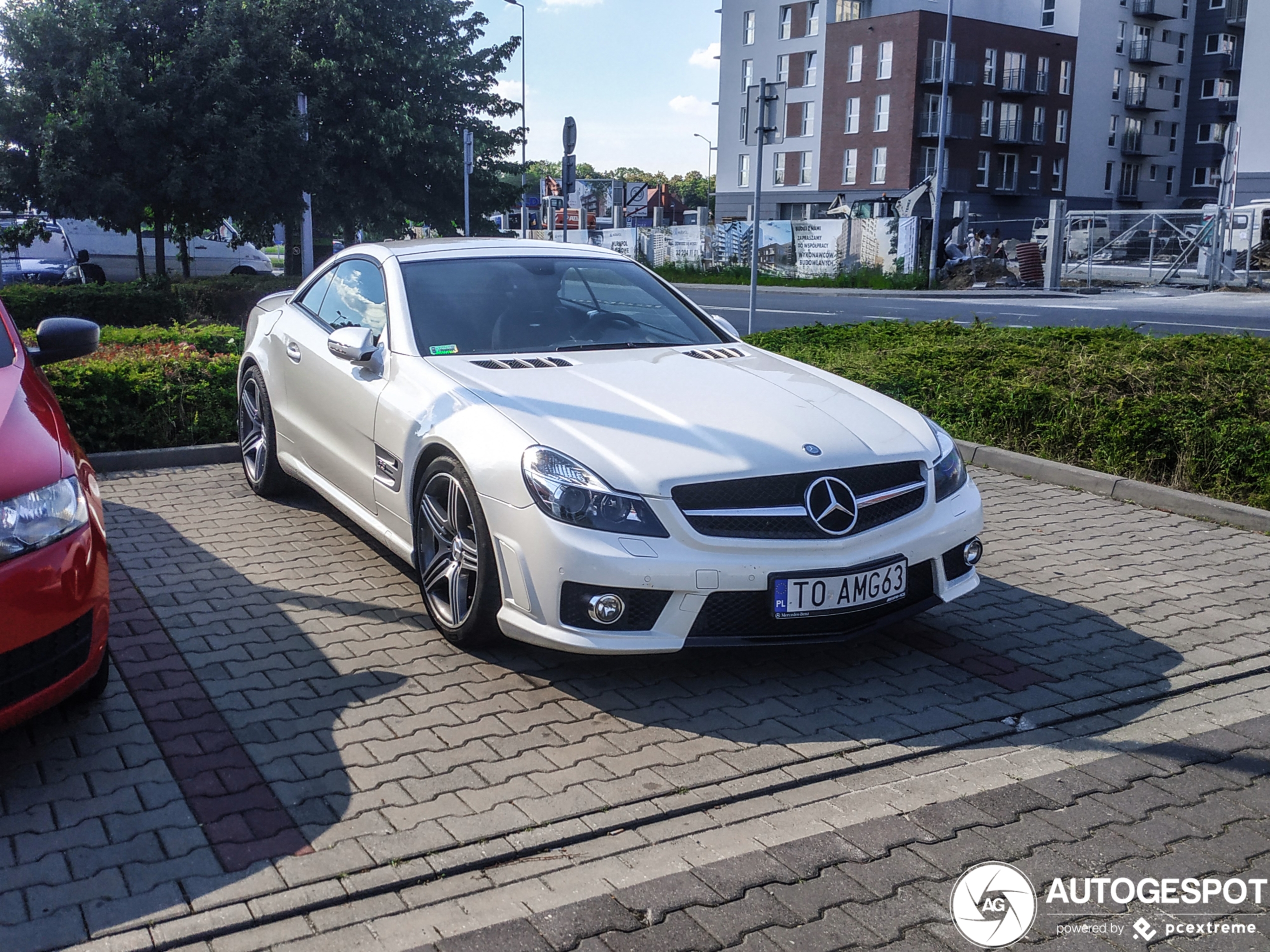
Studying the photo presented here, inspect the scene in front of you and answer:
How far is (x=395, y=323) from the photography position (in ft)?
18.2

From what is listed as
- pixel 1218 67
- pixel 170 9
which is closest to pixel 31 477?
pixel 170 9

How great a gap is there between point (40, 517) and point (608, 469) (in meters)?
1.79

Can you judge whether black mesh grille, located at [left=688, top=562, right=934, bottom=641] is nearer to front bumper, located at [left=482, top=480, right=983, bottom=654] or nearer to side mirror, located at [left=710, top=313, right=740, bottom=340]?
front bumper, located at [left=482, top=480, right=983, bottom=654]

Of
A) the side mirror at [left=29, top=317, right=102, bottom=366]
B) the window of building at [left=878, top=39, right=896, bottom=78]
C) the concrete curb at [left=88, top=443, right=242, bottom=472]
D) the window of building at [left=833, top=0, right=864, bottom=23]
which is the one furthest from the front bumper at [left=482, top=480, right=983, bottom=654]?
the window of building at [left=833, top=0, right=864, bottom=23]

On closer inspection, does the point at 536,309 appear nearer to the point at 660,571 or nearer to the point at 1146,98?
the point at 660,571

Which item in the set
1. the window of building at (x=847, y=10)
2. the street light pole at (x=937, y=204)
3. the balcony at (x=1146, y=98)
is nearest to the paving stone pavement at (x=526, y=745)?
the street light pole at (x=937, y=204)

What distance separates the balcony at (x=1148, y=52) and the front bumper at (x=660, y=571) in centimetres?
7218

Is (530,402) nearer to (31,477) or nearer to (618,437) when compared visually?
(618,437)

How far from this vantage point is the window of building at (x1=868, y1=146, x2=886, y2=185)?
197 ft

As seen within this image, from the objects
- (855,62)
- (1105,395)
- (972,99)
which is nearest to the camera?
(1105,395)

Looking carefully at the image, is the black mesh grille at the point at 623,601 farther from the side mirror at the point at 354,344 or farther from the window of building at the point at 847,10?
the window of building at the point at 847,10

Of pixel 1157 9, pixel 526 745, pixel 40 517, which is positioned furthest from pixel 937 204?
pixel 1157 9

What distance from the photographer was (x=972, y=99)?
197 feet

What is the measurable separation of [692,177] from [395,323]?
156461 millimetres
